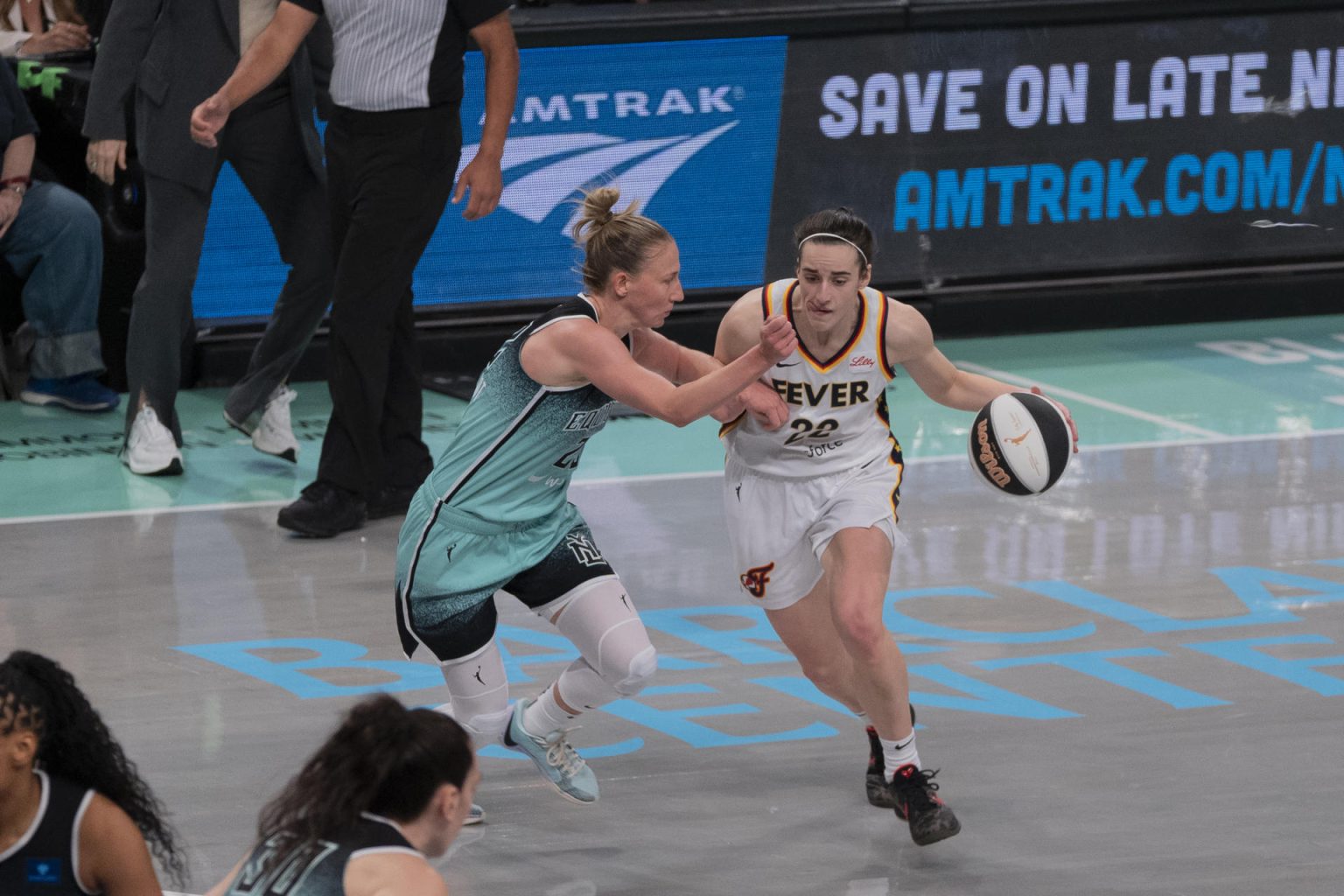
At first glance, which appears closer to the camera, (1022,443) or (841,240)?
(841,240)

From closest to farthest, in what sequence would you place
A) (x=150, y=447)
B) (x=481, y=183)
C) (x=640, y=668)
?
(x=640, y=668) → (x=481, y=183) → (x=150, y=447)

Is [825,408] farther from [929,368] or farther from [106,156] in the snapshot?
[106,156]

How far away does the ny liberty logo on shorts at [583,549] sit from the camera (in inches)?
214

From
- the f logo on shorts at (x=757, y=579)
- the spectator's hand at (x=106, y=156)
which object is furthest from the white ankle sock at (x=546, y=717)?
the spectator's hand at (x=106, y=156)

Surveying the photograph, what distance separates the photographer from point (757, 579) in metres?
5.72

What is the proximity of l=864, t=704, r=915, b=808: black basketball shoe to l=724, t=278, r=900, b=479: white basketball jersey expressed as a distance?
73cm

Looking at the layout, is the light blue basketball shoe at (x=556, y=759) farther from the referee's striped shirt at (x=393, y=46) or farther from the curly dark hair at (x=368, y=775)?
the referee's striped shirt at (x=393, y=46)

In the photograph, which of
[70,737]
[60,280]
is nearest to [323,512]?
[60,280]

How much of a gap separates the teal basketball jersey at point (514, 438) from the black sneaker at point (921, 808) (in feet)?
3.85

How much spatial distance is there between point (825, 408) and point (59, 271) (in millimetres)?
5140

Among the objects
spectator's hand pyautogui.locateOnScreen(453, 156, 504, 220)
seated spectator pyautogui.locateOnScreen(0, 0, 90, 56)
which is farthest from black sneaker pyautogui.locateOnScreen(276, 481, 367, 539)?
seated spectator pyautogui.locateOnScreen(0, 0, 90, 56)

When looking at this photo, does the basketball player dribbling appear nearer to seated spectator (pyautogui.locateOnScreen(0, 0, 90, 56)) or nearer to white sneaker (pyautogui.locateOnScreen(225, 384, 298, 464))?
white sneaker (pyautogui.locateOnScreen(225, 384, 298, 464))

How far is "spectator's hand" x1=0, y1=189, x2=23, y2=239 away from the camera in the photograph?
919cm

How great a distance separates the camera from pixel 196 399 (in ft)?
33.3
